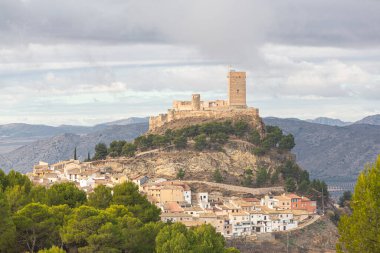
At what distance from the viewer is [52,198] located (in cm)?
5722

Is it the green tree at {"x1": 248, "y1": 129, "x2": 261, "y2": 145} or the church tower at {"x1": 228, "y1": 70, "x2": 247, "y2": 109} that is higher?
the church tower at {"x1": 228, "y1": 70, "x2": 247, "y2": 109}

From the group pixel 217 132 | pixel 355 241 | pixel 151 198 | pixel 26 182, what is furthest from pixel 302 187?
pixel 355 241

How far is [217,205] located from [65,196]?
37899mm

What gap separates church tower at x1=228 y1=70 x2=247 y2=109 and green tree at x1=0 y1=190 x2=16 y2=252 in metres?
70.6

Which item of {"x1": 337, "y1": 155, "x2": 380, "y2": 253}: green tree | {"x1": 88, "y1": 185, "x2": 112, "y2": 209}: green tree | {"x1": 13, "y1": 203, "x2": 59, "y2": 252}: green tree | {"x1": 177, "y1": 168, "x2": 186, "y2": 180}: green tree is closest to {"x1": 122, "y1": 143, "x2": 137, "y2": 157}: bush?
{"x1": 177, "y1": 168, "x2": 186, "y2": 180}: green tree

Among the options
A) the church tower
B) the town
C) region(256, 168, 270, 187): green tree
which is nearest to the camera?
the town

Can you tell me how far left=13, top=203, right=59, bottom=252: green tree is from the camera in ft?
155

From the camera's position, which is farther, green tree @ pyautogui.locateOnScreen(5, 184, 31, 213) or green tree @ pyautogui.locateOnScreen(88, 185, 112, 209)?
green tree @ pyautogui.locateOnScreen(88, 185, 112, 209)

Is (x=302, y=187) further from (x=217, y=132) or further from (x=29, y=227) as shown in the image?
(x=29, y=227)

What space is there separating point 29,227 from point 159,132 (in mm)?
71298

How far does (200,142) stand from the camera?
10762cm

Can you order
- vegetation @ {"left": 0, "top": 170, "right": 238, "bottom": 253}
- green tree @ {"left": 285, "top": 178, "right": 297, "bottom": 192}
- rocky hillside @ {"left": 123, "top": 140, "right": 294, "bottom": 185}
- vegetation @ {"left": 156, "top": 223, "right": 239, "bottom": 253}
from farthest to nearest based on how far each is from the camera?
rocky hillside @ {"left": 123, "top": 140, "right": 294, "bottom": 185}
green tree @ {"left": 285, "top": 178, "right": 297, "bottom": 192}
vegetation @ {"left": 0, "top": 170, "right": 238, "bottom": 253}
vegetation @ {"left": 156, "top": 223, "right": 239, "bottom": 253}

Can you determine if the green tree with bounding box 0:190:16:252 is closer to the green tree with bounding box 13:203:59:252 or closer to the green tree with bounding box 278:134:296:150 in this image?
the green tree with bounding box 13:203:59:252

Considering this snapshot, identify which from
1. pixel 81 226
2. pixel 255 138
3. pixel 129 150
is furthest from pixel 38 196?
pixel 255 138
